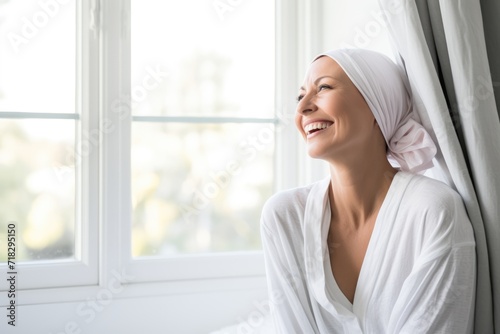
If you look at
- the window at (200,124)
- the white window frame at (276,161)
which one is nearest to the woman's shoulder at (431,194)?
the white window frame at (276,161)

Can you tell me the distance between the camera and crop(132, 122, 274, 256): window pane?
2088 millimetres

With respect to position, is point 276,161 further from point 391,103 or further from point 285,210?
point 391,103

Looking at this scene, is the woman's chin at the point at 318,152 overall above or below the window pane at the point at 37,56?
below

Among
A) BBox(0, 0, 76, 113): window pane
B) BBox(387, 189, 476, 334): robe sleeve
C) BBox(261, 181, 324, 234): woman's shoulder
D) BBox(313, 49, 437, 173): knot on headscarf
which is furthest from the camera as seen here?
BBox(0, 0, 76, 113): window pane

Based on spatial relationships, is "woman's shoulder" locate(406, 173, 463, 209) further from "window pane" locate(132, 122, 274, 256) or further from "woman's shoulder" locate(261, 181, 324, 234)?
"window pane" locate(132, 122, 274, 256)

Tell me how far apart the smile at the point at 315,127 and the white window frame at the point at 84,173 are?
883 mm

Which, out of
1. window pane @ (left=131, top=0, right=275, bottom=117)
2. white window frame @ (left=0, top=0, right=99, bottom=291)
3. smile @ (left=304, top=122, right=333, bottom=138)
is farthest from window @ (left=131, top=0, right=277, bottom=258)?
smile @ (left=304, top=122, right=333, bottom=138)

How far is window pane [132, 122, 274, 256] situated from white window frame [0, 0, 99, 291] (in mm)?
162

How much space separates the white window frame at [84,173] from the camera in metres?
1.94

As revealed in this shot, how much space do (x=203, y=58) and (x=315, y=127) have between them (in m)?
0.90

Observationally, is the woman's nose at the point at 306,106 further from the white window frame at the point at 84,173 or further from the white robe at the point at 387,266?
the white window frame at the point at 84,173

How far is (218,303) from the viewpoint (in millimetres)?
2082

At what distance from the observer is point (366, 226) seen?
141 centimetres

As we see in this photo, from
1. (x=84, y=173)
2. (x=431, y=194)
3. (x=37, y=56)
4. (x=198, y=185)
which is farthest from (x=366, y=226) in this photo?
(x=37, y=56)
